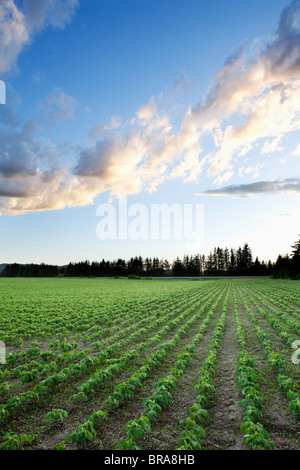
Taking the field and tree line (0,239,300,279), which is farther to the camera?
tree line (0,239,300,279)

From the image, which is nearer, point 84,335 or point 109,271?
point 84,335

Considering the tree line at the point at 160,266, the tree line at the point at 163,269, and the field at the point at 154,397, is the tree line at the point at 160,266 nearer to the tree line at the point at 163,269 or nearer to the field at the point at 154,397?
the tree line at the point at 163,269

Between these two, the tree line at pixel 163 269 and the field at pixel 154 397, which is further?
the tree line at pixel 163 269

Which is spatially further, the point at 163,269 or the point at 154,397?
the point at 163,269

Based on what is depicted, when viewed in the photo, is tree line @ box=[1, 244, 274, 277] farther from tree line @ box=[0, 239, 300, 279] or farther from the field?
the field

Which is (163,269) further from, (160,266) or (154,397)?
(154,397)

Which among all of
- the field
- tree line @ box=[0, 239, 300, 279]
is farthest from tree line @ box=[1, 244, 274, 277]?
the field

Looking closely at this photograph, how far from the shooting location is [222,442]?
5.46m

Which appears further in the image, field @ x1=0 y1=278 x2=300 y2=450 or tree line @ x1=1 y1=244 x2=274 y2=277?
tree line @ x1=1 y1=244 x2=274 y2=277

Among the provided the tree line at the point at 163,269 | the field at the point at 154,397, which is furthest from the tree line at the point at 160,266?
the field at the point at 154,397

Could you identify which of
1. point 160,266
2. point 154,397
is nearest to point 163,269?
point 160,266
